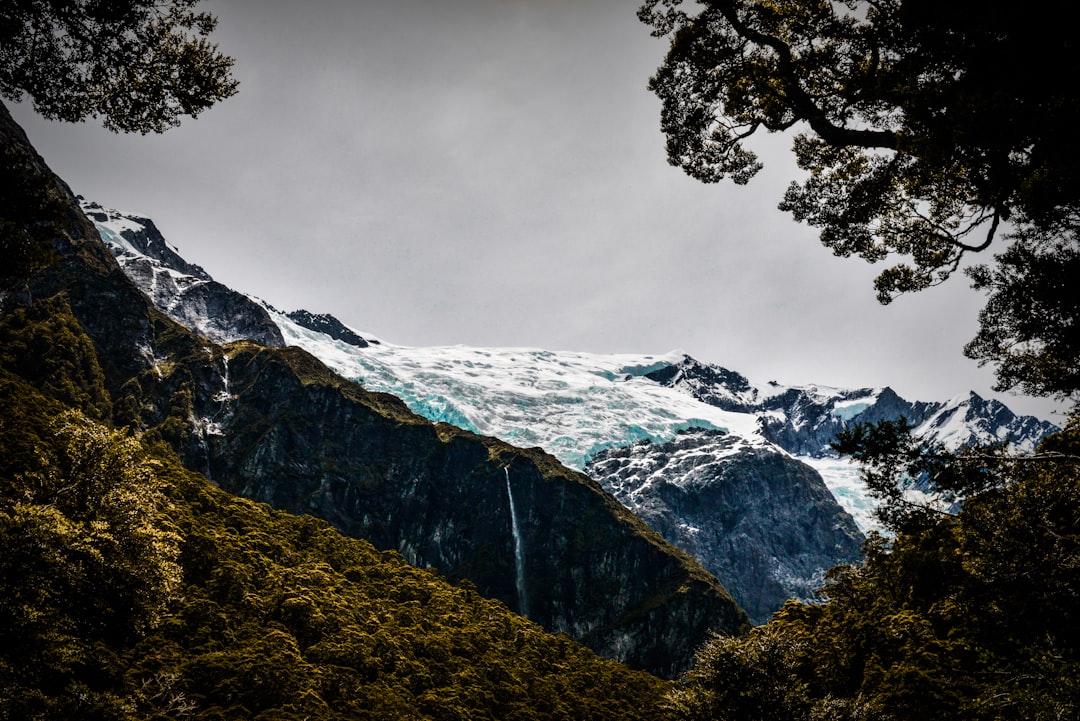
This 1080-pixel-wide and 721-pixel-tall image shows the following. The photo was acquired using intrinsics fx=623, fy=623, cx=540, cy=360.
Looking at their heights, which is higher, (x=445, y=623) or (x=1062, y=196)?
(x=1062, y=196)

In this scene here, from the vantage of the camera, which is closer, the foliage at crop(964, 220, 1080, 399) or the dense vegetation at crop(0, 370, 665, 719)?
the foliage at crop(964, 220, 1080, 399)

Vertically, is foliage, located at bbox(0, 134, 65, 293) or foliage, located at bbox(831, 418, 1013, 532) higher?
foliage, located at bbox(0, 134, 65, 293)

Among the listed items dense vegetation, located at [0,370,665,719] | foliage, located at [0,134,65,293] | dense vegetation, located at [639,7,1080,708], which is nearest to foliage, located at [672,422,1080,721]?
dense vegetation, located at [639,7,1080,708]

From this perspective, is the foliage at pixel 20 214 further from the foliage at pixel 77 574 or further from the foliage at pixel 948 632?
the foliage at pixel 948 632

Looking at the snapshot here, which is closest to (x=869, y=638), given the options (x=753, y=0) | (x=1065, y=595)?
(x=1065, y=595)

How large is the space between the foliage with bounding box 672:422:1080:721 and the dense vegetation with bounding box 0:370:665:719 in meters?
22.3

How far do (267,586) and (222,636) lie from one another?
13.9 meters

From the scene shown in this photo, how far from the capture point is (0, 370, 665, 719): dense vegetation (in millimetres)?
30375

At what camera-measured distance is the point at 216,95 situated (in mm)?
19234

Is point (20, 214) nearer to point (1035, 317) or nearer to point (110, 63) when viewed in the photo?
point (110, 63)

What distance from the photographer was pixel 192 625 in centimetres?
4378

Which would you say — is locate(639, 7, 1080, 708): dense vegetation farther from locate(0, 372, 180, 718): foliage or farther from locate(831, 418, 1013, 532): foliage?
locate(0, 372, 180, 718): foliage

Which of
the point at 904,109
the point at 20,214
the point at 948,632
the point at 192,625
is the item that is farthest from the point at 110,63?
the point at 948,632

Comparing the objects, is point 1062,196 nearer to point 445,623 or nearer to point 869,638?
point 869,638
